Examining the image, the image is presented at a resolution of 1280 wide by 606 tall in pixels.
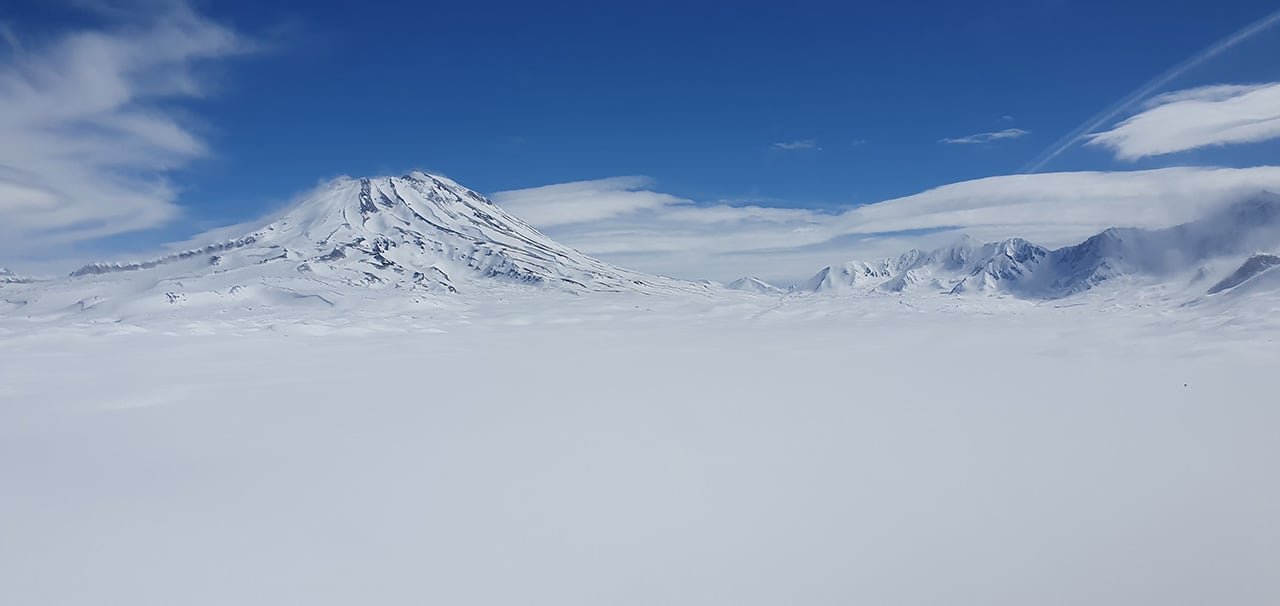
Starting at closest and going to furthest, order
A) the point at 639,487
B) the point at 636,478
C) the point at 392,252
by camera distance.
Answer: the point at 639,487 → the point at 636,478 → the point at 392,252

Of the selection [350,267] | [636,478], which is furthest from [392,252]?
[636,478]

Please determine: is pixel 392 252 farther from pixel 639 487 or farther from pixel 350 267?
pixel 639 487

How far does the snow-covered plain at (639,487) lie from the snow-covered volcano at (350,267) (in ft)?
221

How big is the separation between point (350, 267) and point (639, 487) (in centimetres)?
13602

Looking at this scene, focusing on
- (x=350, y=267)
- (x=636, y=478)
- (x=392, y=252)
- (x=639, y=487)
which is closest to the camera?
(x=639, y=487)

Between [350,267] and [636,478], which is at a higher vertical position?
[350,267]

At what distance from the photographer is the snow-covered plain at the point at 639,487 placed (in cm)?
1248

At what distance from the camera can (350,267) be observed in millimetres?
139375

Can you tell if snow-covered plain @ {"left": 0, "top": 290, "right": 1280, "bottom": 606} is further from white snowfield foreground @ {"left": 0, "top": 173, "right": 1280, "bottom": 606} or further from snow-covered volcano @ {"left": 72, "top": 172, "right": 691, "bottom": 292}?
snow-covered volcano @ {"left": 72, "top": 172, "right": 691, "bottom": 292}

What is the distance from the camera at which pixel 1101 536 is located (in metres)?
14.1

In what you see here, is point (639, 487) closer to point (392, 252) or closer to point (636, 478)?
point (636, 478)

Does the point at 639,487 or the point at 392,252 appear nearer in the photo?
the point at 639,487

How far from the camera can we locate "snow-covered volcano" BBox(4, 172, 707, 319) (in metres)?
104

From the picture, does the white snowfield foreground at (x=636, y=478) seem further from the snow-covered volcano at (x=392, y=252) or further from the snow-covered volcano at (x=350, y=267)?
the snow-covered volcano at (x=392, y=252)
